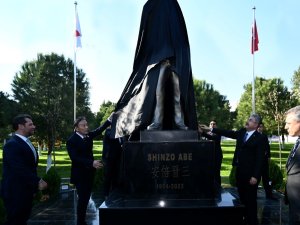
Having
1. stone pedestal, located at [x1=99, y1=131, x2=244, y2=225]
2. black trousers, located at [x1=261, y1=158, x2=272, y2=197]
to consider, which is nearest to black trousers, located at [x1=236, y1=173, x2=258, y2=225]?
stone pedestal, located at [x1=99, y1=131, x2=244, y2=225]

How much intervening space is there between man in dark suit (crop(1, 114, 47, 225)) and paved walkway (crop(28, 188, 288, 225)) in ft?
5.95

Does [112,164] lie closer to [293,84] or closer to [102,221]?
[102,221]

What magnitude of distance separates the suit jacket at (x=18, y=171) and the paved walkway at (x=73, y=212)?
193 centimetres

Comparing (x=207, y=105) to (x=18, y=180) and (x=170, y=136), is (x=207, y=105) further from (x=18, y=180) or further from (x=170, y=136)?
(x=18, y=180)

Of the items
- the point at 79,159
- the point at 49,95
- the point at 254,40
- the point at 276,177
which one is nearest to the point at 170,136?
the point at 79,159

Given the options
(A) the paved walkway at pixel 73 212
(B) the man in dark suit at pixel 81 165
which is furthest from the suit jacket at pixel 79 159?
(A) the paved walkway at pixel 73 212

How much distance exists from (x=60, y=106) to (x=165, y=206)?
20952mm

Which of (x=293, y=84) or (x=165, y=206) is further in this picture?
(x=293, y=84)

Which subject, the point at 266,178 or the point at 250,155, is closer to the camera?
→ the point at 250,155

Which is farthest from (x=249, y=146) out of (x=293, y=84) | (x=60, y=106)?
(x=293, y=84)

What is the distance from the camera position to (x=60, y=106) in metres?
24.8

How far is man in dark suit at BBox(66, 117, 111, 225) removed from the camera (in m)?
6.21

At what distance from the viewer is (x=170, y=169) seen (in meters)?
5.11

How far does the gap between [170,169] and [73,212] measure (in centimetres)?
370
